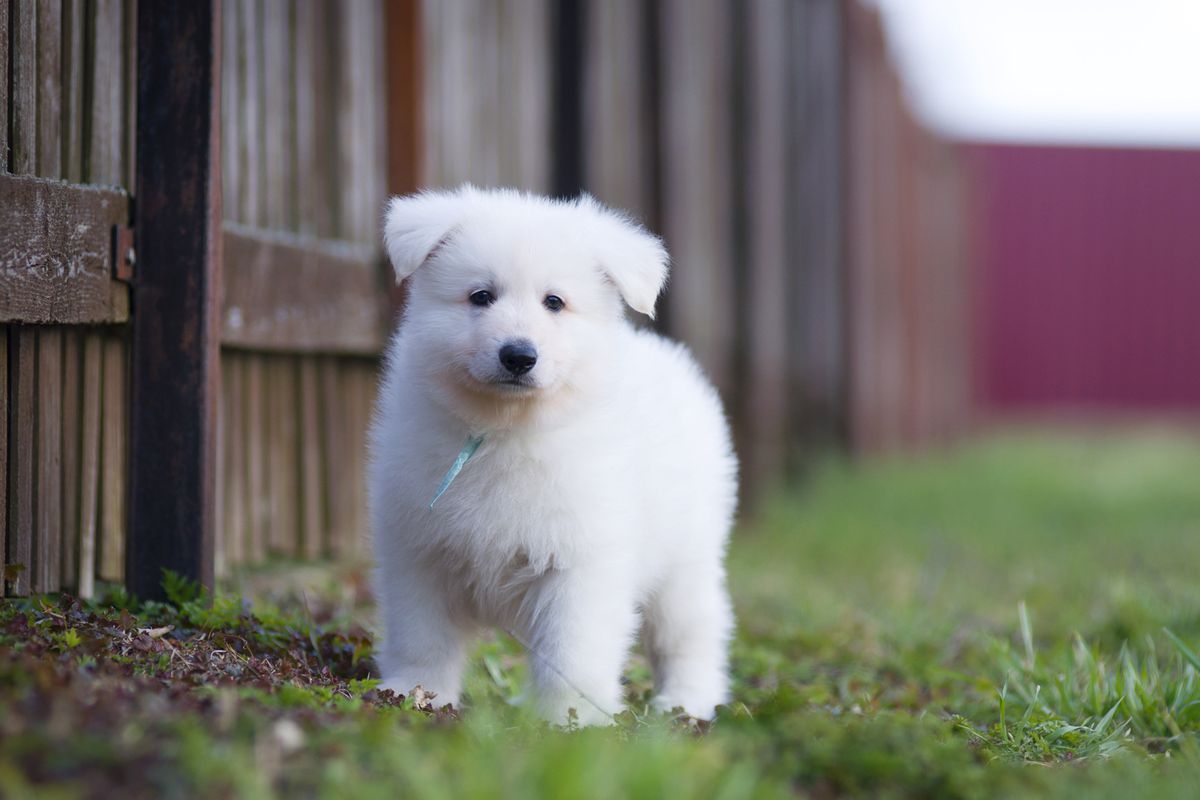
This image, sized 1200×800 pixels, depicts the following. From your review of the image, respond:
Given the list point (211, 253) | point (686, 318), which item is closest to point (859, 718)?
point (211, 253)

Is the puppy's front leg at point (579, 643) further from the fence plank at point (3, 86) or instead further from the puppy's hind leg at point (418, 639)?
the fence plank at point (3, 86)

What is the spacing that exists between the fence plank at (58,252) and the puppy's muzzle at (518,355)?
1200mm

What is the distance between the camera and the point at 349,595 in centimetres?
471

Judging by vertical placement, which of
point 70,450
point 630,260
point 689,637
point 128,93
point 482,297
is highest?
point 128,93

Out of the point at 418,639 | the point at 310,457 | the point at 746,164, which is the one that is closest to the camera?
the point at 418,639

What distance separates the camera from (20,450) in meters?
3.39

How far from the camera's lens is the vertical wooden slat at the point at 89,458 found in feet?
12.2

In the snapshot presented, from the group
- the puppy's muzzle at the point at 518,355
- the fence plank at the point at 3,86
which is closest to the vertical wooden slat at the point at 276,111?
the fence plank at the point at 3,86

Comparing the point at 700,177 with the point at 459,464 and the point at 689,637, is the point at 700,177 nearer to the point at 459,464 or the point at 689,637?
the point at 689,637

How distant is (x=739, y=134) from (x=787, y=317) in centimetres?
206

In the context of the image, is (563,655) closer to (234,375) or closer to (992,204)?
(234,375)

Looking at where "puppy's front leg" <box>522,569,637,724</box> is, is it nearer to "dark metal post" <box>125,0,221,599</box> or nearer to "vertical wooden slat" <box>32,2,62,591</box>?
"dark metal post" <box>125,0,221,599</box>

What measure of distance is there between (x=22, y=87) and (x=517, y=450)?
1.52 m

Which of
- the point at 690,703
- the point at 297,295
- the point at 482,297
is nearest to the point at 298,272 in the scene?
the point at 297,295
